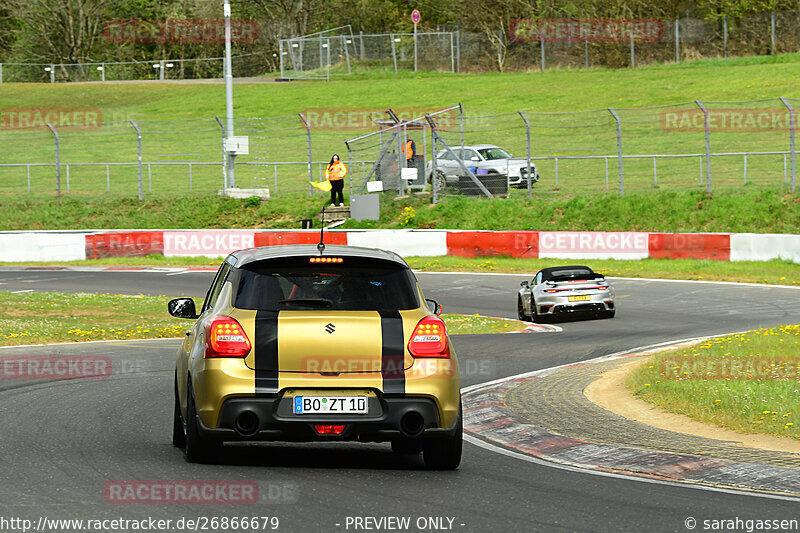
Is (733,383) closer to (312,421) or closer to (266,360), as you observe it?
(312,421)

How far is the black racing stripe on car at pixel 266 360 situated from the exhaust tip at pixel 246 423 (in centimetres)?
15

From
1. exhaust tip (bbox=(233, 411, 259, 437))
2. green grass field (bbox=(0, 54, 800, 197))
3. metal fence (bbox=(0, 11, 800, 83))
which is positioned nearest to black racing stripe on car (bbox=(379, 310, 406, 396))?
exhaust tip (bbox=(233, 411, 259, 437))

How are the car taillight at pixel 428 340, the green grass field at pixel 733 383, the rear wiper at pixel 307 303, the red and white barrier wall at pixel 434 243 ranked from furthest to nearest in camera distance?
the red and white barrier wall at pixel 434 243 < the green grass field at pixel 733 383 < the rear wiper at pixel 307 303 < the car taillight at pixel 428 340

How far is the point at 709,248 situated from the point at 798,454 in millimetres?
22757

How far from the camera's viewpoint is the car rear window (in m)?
8.20

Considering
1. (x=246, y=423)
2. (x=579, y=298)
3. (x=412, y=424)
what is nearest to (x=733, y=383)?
(x=412, y=424)

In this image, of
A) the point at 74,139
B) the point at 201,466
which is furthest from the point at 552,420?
the point at 74,139

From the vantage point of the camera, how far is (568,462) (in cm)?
891

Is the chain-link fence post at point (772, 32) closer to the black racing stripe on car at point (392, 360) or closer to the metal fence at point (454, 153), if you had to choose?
the metal fence at point (454, 153)

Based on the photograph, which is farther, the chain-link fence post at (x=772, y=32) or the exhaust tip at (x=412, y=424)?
the chain-link fence post at (x=772, y=32)

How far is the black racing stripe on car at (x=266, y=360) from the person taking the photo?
7.88 metres

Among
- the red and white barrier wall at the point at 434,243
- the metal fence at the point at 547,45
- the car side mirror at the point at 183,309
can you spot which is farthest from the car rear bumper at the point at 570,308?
the metal fence at the point at 547,45

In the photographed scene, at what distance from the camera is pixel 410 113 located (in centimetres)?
5294

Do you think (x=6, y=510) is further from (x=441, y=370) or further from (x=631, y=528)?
(x=631, y=528)
